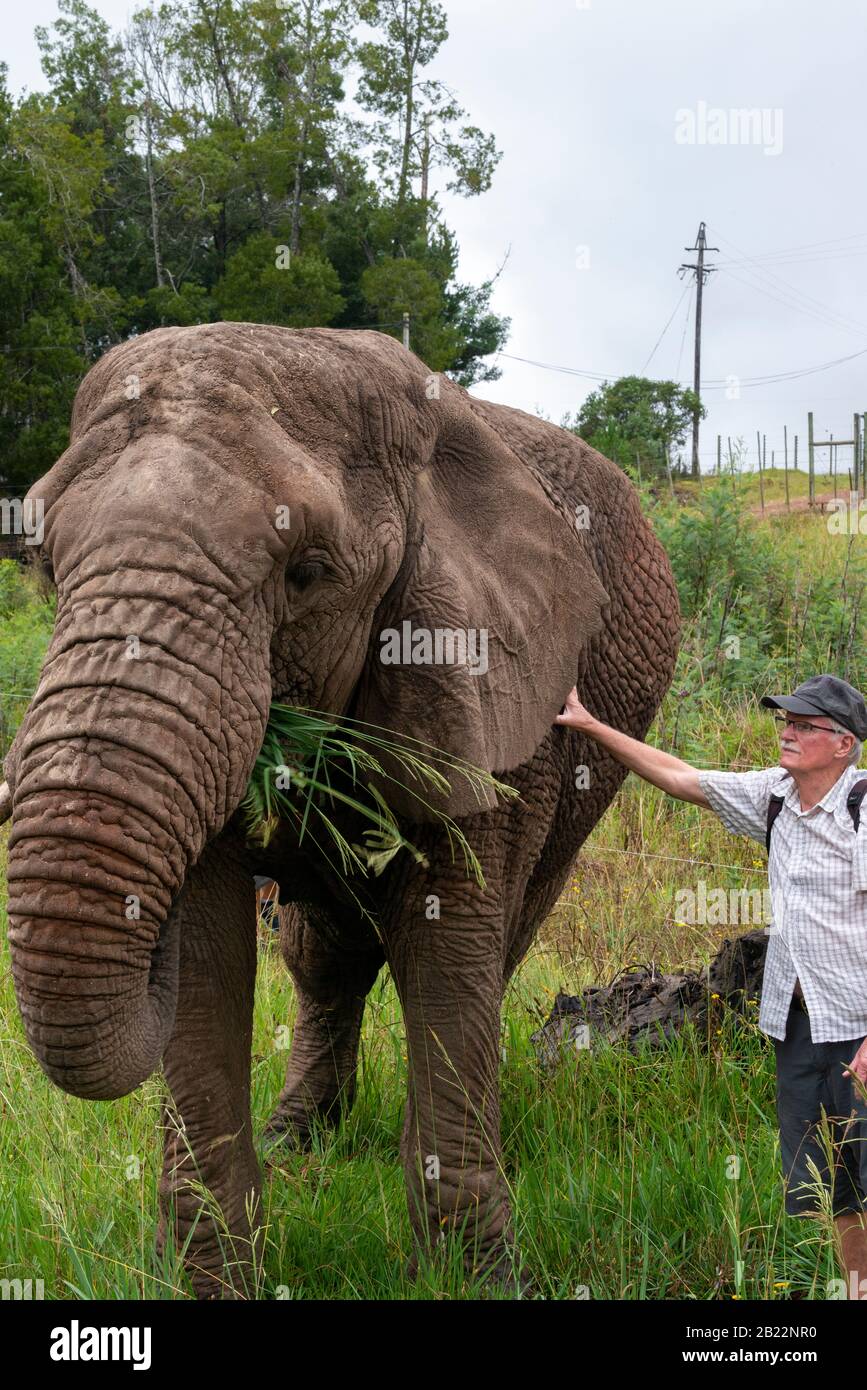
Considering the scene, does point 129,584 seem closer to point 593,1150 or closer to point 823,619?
point 593,1150

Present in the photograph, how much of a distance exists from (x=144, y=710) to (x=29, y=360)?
1166 inches

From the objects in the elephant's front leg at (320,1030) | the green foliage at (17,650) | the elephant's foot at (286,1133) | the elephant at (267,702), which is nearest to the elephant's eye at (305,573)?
the elephant at (267,702)

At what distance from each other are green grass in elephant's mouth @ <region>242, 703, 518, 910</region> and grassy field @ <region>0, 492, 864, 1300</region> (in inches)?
44.8

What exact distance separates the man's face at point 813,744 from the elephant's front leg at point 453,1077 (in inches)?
40.7

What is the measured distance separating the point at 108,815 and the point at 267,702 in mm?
607

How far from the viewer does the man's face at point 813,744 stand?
13.9ft

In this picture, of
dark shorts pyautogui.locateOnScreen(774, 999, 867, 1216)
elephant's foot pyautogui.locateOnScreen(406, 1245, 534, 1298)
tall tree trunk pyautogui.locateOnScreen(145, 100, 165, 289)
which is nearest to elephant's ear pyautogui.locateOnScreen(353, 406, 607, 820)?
dark shorts pyautogui.locateOnScreen(774, 999, 867, 1216)

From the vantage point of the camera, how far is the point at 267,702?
10.9 feet

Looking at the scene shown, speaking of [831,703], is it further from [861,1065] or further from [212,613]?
[212,613]

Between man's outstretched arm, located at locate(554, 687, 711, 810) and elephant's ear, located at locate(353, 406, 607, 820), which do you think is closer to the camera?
elephant's ear, located at locate(353, 406, 607, 820)

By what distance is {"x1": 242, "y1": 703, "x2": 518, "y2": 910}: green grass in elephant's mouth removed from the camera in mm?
3617

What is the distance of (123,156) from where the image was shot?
40938 millimetres

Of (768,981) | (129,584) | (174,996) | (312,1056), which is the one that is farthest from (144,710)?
(312,1056)

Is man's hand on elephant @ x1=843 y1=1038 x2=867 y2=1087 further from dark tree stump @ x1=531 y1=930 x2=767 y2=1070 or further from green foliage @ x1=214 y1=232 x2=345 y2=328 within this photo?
green foliage @ x1=214 y1=232 x2=345 y2=328
